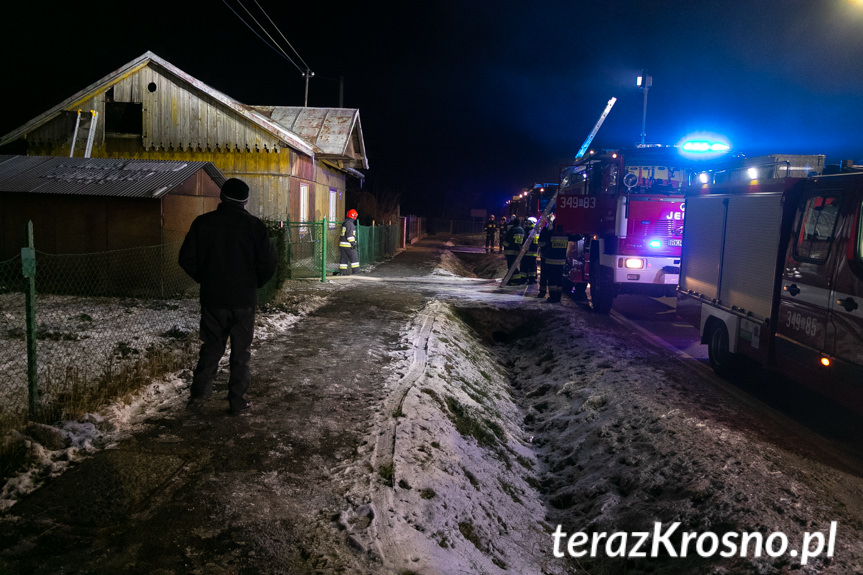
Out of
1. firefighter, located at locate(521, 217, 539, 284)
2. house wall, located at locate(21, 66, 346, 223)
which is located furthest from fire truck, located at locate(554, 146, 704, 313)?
house wall, located at locate(21, 66, 346, 223)

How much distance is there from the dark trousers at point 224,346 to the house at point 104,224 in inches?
249

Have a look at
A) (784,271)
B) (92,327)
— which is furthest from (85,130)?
(784,271)

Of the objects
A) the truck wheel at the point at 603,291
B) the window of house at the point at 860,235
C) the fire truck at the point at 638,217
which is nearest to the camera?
the window of house at the point at 860,235

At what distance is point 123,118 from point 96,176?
9.15m

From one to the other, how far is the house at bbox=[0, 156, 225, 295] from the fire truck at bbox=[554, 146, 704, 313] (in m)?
8.07

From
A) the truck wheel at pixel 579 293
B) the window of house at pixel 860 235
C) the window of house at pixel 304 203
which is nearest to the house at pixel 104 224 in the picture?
the window of house at pixel 304 203

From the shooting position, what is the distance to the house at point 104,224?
1080cm

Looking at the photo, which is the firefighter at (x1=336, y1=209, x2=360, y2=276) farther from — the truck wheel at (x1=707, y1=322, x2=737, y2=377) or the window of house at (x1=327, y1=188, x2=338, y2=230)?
the truck wheel at (x1=707, y1=322, x2=737, y2=377)

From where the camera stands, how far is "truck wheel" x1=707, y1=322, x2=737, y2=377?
763cm

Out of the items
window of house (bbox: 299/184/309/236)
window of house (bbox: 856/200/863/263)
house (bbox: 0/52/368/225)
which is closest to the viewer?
window of house (bbox: 856/200/863/263)

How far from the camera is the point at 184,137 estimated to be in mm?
18906

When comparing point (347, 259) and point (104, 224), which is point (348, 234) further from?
Result: point (104, 224)

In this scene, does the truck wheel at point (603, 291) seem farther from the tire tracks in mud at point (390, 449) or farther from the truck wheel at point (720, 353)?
the tire tracks in mud at point (390, 449)

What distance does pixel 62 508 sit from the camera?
3447 millimetres
